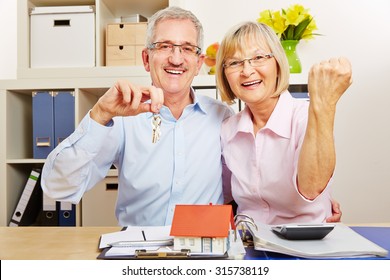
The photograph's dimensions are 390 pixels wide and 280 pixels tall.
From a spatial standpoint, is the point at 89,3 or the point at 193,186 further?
the point at 89,3

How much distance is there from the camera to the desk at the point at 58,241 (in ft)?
2.84

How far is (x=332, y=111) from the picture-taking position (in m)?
1.02

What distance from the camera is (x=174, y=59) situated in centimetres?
143

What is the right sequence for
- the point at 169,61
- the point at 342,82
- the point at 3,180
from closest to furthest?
the point at 342,82, the point at 169,61, the point at 3,180

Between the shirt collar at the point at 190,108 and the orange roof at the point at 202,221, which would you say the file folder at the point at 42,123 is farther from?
the orange roof at the point at 202,221

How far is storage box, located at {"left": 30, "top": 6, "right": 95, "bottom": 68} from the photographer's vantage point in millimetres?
2186

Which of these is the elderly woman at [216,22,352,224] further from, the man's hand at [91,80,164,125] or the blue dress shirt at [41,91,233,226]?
the man's hand at [91,80,164,125]

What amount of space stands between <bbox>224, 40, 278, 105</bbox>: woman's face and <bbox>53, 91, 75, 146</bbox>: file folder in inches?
43.9

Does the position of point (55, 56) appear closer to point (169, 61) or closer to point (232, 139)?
point (169, 61)

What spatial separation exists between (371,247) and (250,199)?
537 millimetres

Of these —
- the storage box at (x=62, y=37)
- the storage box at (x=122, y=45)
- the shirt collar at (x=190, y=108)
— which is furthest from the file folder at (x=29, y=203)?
the shirt collar at (x=190, y=108)

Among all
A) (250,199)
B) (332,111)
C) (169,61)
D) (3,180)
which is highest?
(169,61)
